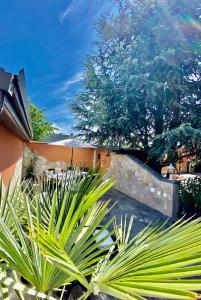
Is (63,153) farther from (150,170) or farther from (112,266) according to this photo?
(112,266)

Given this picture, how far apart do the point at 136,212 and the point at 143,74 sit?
608 centimetres

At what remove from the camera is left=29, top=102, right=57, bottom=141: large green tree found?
1272 inches

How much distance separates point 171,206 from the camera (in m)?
10.0

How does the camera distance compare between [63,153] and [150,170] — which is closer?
[150,170]

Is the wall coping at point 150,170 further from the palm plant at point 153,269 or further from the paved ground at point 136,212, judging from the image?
the palm plant at point 153,269

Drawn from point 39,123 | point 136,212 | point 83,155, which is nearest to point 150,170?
point 136,212

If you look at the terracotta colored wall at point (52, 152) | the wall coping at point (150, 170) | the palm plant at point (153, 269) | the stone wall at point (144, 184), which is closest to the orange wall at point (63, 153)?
the terracotta colored wall at point (52, 152)

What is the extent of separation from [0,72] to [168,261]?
94.0 inches

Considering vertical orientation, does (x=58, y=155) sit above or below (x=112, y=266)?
above

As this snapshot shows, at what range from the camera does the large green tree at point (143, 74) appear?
11633mm

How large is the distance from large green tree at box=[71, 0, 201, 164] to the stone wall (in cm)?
115

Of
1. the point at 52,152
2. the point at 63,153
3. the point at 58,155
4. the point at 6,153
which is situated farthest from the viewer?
the point at 63,153

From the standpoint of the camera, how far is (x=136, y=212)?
10.5m

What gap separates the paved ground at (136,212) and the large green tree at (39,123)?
70.1 feet
